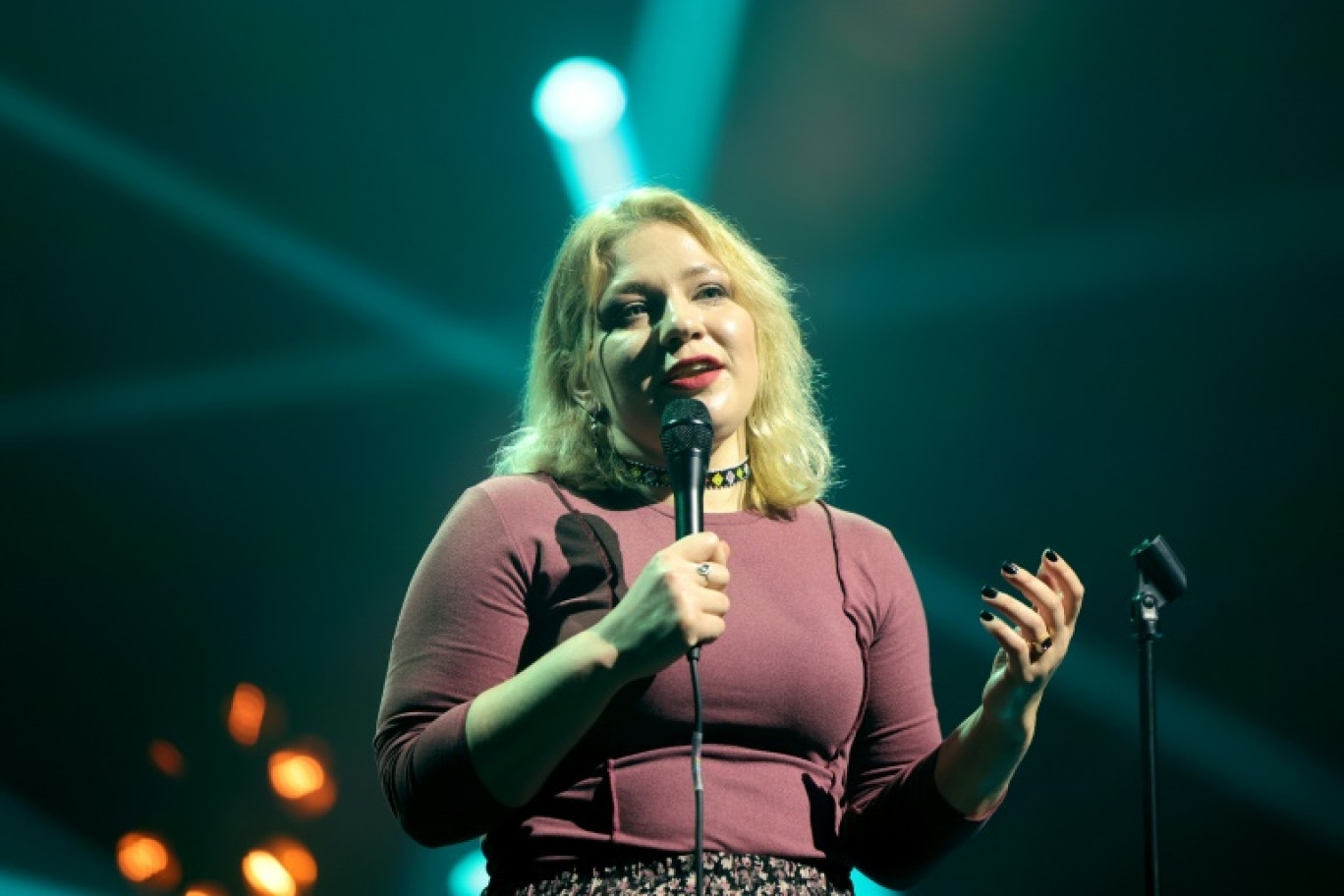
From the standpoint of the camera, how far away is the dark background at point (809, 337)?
3.55 metres

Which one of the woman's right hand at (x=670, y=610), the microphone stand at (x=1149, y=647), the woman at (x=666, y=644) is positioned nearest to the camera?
the woman's right hand at (x=670, y=610)

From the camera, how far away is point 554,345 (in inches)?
79.4

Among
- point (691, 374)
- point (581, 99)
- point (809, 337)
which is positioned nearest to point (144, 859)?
point (809, 337)

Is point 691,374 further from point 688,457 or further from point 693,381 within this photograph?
point 688,457

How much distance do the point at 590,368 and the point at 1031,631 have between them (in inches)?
29.9

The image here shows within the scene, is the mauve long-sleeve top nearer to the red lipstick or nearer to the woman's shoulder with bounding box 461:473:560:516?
the woman's shoulder with bounding box 461:473:560:516

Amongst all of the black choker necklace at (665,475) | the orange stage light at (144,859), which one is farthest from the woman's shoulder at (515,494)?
the orange stage light at (144,859)

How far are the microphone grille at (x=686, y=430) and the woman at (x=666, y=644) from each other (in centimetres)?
17

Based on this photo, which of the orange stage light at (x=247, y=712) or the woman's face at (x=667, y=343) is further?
the orange stage light at (x=247, y=712)

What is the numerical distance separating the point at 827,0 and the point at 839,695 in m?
2.63

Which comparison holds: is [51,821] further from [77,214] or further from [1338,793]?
[1338,793]

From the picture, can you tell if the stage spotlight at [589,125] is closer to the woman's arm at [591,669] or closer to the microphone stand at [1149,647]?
the microphone stand at [1149,647]

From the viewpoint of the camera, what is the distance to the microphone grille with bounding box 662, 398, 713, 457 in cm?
150

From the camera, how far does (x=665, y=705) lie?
1498 mm
